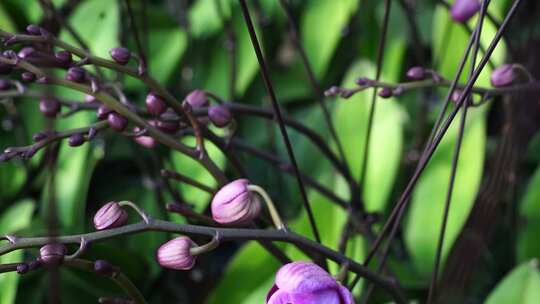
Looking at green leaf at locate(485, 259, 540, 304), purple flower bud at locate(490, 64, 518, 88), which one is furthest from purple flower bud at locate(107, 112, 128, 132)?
green leaf at locate(485, 259, 540, 304)

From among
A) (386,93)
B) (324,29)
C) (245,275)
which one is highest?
(386,93)

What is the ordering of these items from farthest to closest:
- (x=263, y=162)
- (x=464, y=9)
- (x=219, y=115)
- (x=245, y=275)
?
1. (x=263, y=162)
2. (x=245, y=275)
3. (x=464, y=9)
4. (x=219, y=115)

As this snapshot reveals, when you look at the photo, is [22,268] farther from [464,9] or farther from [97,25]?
[97,25]

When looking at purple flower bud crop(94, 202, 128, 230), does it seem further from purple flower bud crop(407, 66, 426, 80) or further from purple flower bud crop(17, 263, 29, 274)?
purple flower bud crop(407, 66, 426, 80)

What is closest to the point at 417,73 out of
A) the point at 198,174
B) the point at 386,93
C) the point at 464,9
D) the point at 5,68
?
the point at 386,93

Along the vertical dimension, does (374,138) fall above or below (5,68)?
below

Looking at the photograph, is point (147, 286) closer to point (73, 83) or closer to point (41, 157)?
point (41, 157)

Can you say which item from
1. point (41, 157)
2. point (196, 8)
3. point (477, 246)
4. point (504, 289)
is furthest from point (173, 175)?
point (196, 8)
